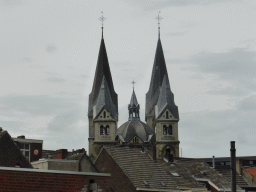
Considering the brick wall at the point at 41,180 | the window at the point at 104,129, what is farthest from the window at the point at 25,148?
the window at the point at 104,129

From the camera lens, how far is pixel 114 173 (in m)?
52.1

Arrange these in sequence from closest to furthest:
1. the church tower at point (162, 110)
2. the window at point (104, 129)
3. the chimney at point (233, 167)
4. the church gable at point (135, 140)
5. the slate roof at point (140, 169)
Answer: the chimney at point (233, 167)
the slate roof at point (140, 169)
the church tower at point (162, 110)
the window at point (104, 129)
the church gable at point (135, 140)

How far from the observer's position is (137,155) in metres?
53.8

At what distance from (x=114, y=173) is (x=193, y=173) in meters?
14.4

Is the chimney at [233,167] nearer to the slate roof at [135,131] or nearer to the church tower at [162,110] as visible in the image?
the church tower at [162,110]

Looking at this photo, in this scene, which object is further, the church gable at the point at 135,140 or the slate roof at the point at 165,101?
the slate roof at the point at 165,101

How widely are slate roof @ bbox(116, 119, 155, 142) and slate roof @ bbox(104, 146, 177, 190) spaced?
224ft

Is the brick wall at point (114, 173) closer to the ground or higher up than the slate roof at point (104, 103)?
closer to the ground

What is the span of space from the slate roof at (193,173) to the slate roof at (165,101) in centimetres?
5426

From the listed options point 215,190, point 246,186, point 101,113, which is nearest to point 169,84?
point 101,113

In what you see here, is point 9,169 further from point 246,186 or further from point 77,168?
point 246,186

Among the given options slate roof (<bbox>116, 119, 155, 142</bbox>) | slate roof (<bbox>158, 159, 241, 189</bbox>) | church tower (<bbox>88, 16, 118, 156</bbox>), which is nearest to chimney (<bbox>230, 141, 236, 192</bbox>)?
slate roof (<bbox>158, 159, 241, 189</bbox>)

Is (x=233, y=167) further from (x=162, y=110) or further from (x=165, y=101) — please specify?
(x=165, y=101)

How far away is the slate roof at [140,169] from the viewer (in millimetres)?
48875
